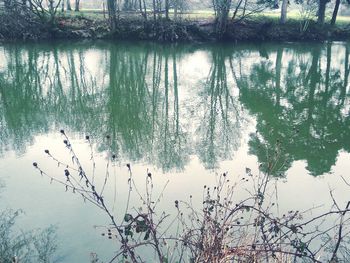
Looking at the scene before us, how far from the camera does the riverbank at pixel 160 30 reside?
110 ft

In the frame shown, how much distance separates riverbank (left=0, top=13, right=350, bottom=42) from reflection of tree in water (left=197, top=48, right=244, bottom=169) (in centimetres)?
1447

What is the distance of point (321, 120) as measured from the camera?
51.1 ft

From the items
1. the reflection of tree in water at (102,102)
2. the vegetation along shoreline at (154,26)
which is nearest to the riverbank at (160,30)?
the vegetation along shoreline at (154,26)

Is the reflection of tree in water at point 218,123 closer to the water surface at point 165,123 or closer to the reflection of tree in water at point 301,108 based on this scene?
the water surface at point 165,123

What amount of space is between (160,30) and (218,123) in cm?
2269

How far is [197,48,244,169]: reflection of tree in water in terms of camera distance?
38.3ft

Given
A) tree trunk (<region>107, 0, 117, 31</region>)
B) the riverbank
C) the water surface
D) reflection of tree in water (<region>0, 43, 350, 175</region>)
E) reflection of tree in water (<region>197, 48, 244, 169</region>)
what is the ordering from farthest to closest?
tree trunk (<region>107, 0, 117, 31</region>) < the riverbank < reflection of tree in water (<region>0, 43, 350, 175</region>) < reflection of tree in water (<region>197, 48, 244, 169</region>) < the water surface

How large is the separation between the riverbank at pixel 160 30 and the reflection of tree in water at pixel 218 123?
47.5 ft

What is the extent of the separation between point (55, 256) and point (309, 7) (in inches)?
1555

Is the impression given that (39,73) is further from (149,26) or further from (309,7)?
(309,7)

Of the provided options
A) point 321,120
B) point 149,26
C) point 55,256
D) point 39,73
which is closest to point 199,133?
point 321,120

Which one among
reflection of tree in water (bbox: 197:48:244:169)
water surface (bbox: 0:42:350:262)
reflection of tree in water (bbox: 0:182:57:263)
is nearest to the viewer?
reflection of tree in water (bbox: 0:182:57:263)

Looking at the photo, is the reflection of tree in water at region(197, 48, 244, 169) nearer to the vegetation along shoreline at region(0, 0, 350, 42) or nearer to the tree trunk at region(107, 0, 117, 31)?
the vegetation along shoreline at region(0, 0, 350, 42)

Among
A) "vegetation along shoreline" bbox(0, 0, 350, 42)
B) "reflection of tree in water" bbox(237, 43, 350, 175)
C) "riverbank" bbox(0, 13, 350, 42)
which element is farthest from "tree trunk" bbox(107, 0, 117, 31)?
"reflection of tree in water" bbox(237, 43, 350, 175)
